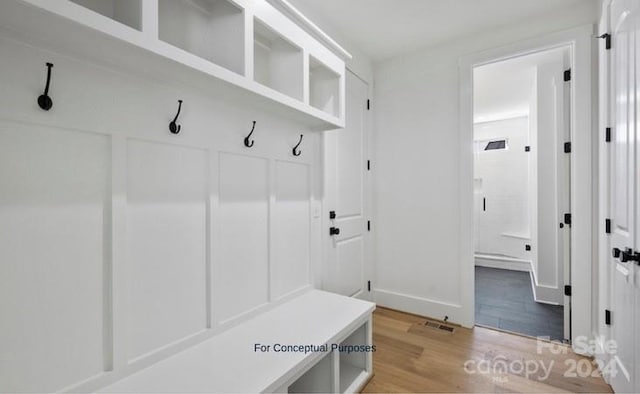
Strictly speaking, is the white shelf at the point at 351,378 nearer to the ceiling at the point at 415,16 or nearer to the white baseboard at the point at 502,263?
the ceiling at the point at 415,16

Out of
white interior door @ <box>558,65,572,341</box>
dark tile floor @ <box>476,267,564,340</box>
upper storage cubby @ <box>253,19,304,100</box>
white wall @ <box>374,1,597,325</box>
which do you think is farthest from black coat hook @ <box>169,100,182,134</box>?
white interior door @ <box>558,65,572,341</box>

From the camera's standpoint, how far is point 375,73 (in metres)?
3.09

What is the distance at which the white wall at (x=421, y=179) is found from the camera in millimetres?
2676

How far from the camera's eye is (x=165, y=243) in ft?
4.04

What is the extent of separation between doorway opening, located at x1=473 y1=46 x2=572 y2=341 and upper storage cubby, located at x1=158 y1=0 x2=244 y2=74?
225 centimetres

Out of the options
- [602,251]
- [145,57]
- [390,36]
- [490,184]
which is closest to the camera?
[145,57]

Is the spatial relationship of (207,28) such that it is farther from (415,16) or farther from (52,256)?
(415,16)

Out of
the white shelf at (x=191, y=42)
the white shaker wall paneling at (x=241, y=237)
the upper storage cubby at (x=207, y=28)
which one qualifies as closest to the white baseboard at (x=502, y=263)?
the white shelf at (x=191, y=42)

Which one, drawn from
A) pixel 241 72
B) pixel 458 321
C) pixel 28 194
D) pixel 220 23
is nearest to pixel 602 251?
pixel 458 321

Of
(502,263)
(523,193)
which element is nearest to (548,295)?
(502,263)

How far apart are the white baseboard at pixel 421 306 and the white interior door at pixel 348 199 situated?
0.31m

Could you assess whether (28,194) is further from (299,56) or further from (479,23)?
(479,23)

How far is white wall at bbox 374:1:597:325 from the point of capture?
268cm

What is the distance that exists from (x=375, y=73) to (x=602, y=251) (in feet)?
7.78
